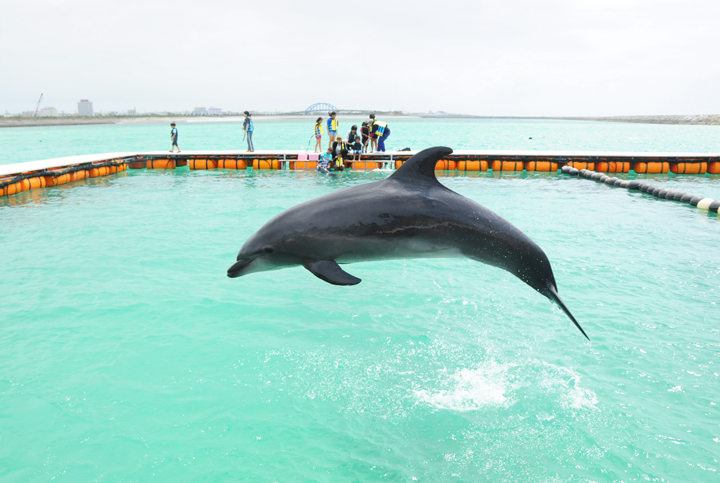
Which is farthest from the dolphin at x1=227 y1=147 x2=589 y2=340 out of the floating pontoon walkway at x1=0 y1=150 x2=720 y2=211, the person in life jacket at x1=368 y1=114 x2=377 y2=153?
the person in life jacket at x1=368 y1=114 x2=377 y2=153

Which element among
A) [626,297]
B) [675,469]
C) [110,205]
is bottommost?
[675,469]

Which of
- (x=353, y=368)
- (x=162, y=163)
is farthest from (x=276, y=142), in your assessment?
(x=353, y=368)

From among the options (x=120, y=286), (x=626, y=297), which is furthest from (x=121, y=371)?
(x=626, y=297)

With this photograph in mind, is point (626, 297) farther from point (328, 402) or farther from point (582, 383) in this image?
point (328, 402)

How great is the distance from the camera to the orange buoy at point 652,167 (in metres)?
25.3

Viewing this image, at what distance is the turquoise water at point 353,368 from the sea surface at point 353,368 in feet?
0.09

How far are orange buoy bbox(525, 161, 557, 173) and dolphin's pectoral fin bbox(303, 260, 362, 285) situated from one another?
2354 cm

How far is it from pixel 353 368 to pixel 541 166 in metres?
22.7

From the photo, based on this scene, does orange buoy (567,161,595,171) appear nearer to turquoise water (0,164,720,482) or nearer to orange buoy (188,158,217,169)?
turquoise water (0,164,720,482)

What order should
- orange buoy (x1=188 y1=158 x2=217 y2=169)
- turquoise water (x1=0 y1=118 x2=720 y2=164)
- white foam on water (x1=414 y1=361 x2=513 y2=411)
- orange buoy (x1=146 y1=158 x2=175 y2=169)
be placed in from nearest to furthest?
1. white foam on water (x1=414 y1=361 x2=513 y2=411)
2. orange buoy (x1=188 y1=158 x2=217 y2=169)
3. orange buoy (x1=146 y1=158 x2=175 y2=169)
4. turquoise water (x1=0 y1=118 x2=720 y2=164)

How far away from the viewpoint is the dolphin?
14.6 feet

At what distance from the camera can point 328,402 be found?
518 centimetres

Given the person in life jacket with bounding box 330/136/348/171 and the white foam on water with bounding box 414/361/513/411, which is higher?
the person in life jacket with bounding box 330/136/348/171

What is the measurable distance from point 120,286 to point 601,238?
35.2ft
